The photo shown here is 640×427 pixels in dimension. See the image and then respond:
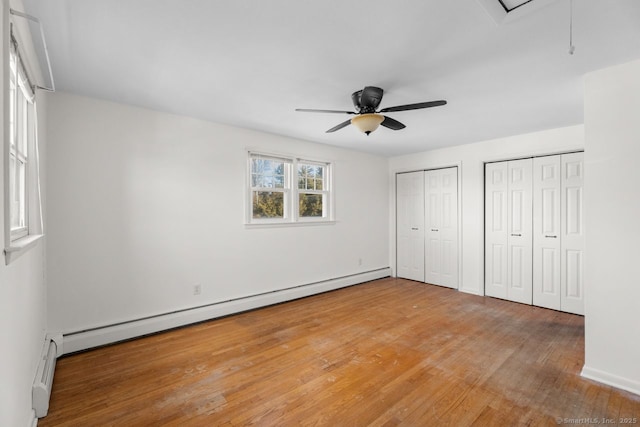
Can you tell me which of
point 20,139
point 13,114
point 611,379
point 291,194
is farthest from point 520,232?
point 20,139

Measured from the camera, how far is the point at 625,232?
2225 millimetres

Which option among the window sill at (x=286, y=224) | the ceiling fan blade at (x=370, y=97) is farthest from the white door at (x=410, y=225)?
the ceiling fan blade at (x=370, y=97)

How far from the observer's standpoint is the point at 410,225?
5.77 m

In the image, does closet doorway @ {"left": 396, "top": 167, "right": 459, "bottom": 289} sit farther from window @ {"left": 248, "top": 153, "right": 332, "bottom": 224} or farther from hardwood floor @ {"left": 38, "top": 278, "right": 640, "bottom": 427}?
window @ {"left": 248, "top": 153, "right": 332, "bottom": 224}

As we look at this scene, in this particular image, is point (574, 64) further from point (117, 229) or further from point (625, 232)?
point (117, 229)

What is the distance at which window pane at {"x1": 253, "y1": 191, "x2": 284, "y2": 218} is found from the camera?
13.8 ft

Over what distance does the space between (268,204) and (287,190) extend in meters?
0.38

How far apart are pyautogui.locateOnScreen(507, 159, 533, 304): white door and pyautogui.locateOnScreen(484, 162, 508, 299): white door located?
2.7 inches

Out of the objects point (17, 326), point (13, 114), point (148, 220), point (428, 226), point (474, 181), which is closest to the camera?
point (17, 326)

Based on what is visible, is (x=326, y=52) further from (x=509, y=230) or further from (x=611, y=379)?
(x=509, y=230)

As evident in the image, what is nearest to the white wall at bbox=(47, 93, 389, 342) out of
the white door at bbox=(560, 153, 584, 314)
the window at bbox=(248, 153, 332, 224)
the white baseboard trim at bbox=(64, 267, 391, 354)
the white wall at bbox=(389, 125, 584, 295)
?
the white baseboard trim at bbox=(64, 267, 391, 354)

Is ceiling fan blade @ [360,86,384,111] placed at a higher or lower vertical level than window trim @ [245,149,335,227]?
higher

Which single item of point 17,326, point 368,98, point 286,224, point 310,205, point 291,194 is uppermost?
point 368,98

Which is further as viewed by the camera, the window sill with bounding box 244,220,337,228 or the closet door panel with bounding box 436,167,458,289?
the closet door panel with bounding box 436,167,458,289
